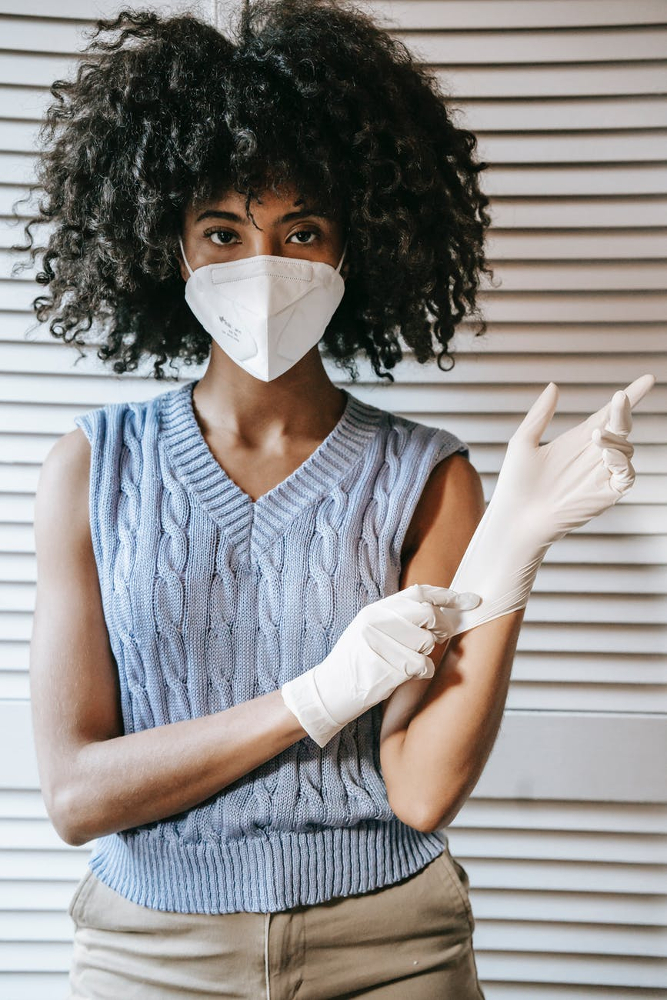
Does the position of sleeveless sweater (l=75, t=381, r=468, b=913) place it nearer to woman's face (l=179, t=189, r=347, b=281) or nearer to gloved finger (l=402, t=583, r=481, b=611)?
gloved finger (l=402, t=583, r=481, b=611)

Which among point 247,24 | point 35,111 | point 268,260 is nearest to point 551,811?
point 268,260

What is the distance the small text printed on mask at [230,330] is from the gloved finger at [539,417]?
1.35ft

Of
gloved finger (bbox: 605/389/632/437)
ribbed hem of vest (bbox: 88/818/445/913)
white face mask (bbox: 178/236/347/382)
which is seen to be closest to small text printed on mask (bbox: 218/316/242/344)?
white face mask (bbox: 178/236/347/382)

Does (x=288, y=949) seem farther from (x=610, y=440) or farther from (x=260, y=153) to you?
(x=260, y=153)

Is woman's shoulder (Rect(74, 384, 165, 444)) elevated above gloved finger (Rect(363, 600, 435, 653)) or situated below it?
above

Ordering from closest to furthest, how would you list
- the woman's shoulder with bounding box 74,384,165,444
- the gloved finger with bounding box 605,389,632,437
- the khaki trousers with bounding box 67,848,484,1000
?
1. the gloved finger with bounding box 605,389,632,437
2. the khaki trousers with bounding box 67,848,484,1000
3. the woman's shoulder with bounding box 74,384,165,444

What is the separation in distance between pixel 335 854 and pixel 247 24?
1208 mm

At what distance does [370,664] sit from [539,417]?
1.29ft

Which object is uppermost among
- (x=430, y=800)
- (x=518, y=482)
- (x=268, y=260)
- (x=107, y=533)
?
(x=268, y=260)

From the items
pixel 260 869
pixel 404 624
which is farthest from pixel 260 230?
pixel 260 869

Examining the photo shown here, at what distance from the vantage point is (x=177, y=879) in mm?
1235

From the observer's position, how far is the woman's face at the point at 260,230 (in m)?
1.24

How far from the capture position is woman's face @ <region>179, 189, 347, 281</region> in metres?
1.24

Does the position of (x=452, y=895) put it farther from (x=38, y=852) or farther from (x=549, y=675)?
(x=38, y=852)
